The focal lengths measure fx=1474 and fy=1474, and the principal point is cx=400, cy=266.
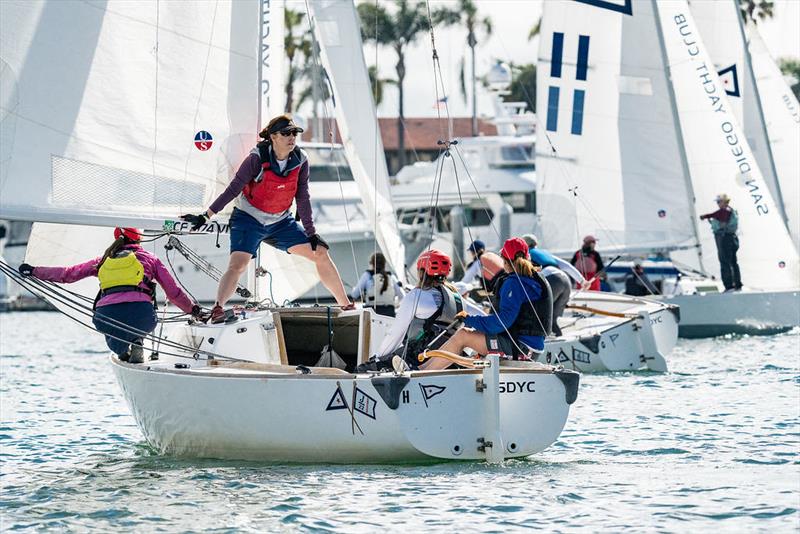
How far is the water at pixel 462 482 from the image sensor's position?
8227 millimetres

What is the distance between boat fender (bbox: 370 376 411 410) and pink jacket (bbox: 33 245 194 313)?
6.70ft

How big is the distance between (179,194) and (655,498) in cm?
476

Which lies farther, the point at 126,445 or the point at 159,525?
the point at 126,445

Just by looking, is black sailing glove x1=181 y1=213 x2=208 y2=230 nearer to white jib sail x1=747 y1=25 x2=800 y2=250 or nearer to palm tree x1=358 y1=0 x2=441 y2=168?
white jib sail x1=747 y1=25 x2=800 y2=250

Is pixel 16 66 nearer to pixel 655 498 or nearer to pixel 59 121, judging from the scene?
pixel 59 121

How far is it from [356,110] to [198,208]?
19.9 ft

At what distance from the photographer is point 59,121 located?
1088 centimetres

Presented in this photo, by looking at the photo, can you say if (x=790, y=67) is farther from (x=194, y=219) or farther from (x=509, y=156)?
(x=194, y=219)

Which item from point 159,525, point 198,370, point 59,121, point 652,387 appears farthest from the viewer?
point 652,387

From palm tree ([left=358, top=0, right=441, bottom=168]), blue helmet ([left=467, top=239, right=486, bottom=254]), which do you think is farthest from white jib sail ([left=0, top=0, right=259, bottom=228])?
palm tree ([left=358, top=0, right=441, bottom=168])

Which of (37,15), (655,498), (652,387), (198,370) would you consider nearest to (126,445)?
(198,370)

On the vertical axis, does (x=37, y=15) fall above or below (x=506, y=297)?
above

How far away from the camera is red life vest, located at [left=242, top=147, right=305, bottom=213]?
445 inches

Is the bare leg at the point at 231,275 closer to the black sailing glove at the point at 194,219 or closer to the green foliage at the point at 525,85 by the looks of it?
the black sailing glove at the point at 194,219
